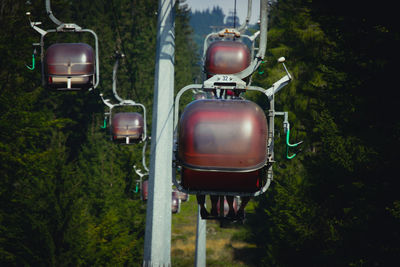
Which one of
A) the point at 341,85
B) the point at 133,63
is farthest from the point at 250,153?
the point at 133,63

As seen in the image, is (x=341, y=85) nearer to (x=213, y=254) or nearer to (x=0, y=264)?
(x=0, y=264)

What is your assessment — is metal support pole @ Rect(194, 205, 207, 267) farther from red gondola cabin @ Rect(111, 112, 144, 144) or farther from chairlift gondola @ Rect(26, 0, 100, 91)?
chairlift gondola @ Rect(26, 0, 100, 91)

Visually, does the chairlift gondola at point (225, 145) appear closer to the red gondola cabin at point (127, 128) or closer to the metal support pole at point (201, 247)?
the metal support pole at point (201, 247)

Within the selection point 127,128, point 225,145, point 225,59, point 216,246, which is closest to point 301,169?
point 127,128

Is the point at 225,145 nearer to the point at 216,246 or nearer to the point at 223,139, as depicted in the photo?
the point at 223,139

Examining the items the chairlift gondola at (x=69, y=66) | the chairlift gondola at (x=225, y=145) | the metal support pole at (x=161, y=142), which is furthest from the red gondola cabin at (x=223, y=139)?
the chairlift gondola at (x=69, y=66)

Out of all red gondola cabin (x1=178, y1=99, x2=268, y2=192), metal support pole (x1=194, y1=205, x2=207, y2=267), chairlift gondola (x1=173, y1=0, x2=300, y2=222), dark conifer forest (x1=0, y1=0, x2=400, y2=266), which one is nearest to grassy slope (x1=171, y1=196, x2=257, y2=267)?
dark conifer forest (x1=0, y1=0, x2=400, y2=266)
